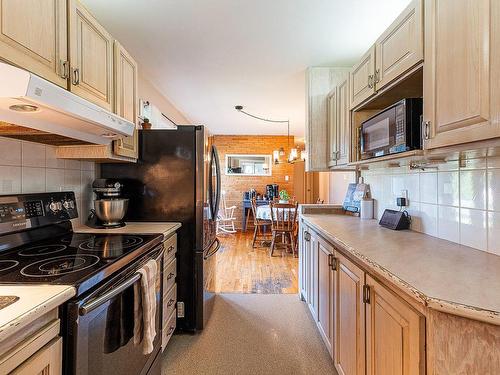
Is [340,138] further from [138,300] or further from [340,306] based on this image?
[138,300]

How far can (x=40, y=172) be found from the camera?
1550 millimetres

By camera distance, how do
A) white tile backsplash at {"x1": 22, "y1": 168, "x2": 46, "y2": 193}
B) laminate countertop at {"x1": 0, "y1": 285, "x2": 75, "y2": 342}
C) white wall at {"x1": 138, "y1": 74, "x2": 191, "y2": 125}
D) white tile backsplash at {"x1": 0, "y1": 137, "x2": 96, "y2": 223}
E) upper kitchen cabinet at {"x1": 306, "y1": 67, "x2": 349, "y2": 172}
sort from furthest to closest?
white wall at {"x1": 138, "y1": 74, "x2": 191, "y2": 125} < upper kitchen cabinet at {"x1": 306, "y1": 67, "x2": 349, "y2": 172} < white tile backsplash at {"x1": 22, "y1": 168, "x2": 46, "y2": 193} < white tile backsplash at {"x1": 0, "y1": 137, "x2": 96, "y2": 223} < laminate countertop at {"x1": 0, "y1": 285, "x2": 75, "y2": 342}

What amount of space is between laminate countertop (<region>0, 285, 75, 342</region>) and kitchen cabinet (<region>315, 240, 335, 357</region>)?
1.32 metres

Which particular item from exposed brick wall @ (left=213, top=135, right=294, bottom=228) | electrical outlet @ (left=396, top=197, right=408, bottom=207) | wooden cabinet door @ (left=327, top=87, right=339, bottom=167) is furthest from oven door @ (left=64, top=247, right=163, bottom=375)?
exposed brick wall @ (left=213, top=135, right=294, bottom=228)

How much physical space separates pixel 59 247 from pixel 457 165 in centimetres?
206

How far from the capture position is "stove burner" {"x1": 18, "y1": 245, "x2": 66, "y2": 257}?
1.23 metres

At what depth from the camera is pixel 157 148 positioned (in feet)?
7.06

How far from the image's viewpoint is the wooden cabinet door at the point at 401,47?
1.24m

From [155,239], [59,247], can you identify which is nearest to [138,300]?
[155,239]

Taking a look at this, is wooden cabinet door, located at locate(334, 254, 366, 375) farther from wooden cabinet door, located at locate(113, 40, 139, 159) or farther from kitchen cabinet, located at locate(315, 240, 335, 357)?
wooden cabinet door, located at locate(113, 40, 139, 159)

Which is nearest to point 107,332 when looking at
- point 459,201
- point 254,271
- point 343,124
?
point 459,201

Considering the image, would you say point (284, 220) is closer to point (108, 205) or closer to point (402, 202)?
point (402, 202)

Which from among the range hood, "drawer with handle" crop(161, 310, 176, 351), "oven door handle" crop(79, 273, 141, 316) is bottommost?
"drawer with handle" crop(161, 310, 176, 351)

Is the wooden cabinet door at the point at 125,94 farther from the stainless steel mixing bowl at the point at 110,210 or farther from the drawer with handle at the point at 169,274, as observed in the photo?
the drawer with handle at the point at 169,274
